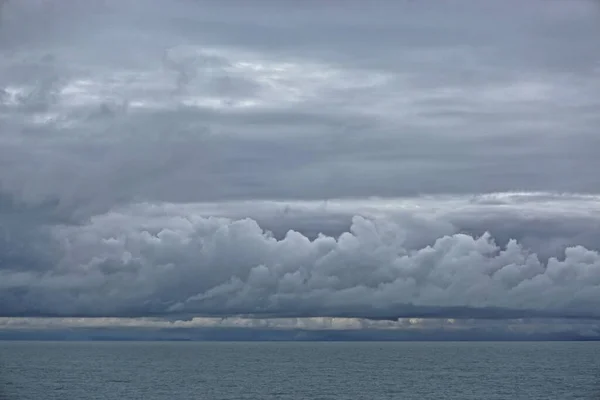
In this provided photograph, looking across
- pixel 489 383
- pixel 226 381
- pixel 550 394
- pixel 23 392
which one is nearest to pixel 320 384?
pixel 226 381

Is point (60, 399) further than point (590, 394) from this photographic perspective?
No

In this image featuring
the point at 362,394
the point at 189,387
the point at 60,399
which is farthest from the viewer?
the point at 189,387

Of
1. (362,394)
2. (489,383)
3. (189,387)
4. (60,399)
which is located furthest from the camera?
(489,383)

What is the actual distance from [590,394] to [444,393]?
27.4 m

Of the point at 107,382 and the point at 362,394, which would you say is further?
the point at 107,382

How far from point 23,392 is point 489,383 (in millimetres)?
98025

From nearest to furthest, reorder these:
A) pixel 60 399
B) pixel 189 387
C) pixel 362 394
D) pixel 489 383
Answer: pixel 60 399 < pixel 362 394 < pixel 189 387 < pixel 489 383

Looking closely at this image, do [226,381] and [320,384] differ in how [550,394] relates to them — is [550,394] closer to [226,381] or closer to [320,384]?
[320,384]

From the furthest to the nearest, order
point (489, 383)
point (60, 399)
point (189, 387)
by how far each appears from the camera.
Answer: point (489, 383) → point (189, 387) → point (60, 399)

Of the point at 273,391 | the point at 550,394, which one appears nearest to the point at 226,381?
the point at 273,391

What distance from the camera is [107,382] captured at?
189m

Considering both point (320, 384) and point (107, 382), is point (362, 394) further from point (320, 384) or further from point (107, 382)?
point (107, 382)

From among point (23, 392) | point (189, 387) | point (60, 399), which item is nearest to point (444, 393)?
point (189, 387)

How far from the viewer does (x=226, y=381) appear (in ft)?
636
